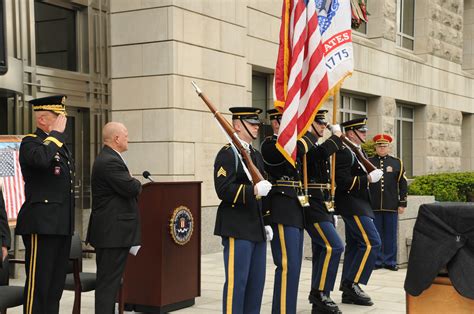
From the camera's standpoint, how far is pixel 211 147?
13.2m

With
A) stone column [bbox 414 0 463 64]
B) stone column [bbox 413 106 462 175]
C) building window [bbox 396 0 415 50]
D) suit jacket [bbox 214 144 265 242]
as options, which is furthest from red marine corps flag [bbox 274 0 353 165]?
stone column [bbox 414 0 463 64]

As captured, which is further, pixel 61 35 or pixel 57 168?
pixel 61 35

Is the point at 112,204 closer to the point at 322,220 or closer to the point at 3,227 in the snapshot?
the point at 3,227

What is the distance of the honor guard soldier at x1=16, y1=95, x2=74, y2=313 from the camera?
5895mm

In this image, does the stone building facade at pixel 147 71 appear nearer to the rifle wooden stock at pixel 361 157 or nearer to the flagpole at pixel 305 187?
the rifle wooden stock at pixel 361 157

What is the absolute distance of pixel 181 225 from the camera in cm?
761

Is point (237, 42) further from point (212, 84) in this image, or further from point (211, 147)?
point (211, 147)

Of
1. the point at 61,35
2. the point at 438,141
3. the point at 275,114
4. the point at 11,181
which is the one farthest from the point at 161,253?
the point at 438,141

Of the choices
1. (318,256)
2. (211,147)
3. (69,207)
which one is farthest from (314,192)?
(211,147)

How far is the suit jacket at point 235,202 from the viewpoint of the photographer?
6.13 meters

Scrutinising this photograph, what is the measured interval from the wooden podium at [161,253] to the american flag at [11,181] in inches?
84.6

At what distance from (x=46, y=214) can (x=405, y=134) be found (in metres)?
17.9

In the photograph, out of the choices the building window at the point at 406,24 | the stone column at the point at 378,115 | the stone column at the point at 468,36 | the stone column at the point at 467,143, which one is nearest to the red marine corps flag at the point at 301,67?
the stone column at the point at 378,115

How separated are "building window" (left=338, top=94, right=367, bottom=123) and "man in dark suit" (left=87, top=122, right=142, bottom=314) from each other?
12699 mm
